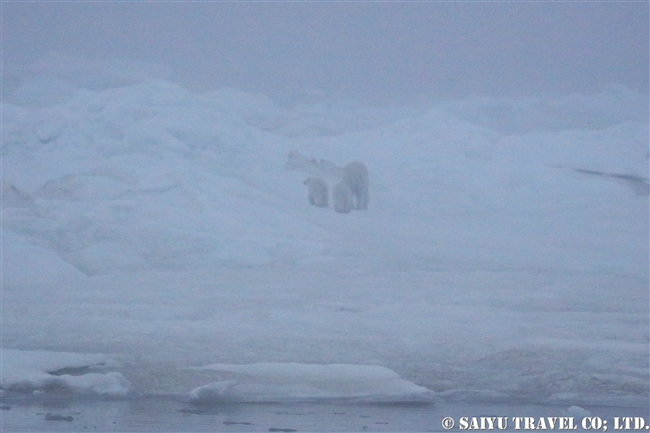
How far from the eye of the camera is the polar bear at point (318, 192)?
7.40 meters

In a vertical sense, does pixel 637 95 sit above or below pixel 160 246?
above

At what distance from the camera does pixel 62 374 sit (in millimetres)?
4754

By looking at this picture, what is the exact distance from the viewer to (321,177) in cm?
759

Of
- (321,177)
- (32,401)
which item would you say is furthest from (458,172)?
(32,401)

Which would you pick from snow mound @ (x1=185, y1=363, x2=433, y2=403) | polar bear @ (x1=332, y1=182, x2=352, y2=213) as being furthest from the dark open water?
polar bear @ (x1=332, y1=182, x2=352, y2=213)

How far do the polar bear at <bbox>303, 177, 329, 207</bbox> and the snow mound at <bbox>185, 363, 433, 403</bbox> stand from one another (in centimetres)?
276

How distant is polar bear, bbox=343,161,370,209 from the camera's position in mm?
7387

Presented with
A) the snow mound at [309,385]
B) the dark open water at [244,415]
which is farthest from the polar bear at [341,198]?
the dark open water at [244,415]

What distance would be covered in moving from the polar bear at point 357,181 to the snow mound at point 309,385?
2.77 m

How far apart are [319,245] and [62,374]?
8.10 feet

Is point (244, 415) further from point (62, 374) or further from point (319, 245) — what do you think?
point (319, 245)

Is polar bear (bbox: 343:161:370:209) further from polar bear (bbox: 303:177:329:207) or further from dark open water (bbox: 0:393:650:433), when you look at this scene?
dark open water (bbox: 0:393:650:433)

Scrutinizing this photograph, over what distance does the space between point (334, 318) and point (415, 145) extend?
297cm

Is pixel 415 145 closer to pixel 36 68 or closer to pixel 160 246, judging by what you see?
pixel 160 246
